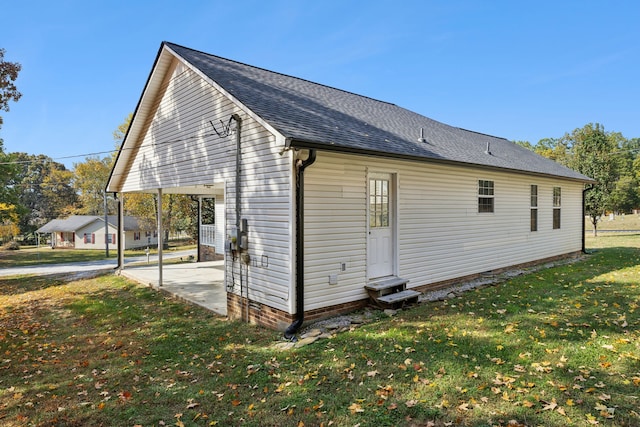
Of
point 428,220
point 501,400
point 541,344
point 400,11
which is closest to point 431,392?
point 501,400

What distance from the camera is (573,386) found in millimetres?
3307

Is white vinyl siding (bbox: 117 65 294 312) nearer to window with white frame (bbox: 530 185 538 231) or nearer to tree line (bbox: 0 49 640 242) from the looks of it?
tree line (bbox: 0 49 640 242)

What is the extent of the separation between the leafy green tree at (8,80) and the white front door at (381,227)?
12237 millimetres

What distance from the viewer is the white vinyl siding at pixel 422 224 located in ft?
19.2

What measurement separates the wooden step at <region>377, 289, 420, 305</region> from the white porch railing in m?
10.1

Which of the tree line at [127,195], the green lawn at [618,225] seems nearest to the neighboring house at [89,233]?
the tree line at [127,195]

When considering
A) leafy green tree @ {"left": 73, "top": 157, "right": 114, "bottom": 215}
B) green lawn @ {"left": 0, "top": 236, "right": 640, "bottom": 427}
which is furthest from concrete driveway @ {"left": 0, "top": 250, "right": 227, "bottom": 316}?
leafy green tree @ {"left": 73, "top": 157, "right": 114, "bottom": 215}

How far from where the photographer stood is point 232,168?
22.2 feet

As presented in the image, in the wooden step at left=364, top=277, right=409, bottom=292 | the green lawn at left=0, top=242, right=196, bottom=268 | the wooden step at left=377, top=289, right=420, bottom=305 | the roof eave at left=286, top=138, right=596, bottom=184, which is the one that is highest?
the roof eave at left=286, top=138, right=596, bottom=184

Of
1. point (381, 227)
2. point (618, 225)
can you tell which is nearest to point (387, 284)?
point (381, 227)

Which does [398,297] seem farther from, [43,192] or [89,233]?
[43,192]

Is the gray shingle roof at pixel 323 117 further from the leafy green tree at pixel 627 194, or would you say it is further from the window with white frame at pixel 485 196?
the leafy green tree at pixel 627 194

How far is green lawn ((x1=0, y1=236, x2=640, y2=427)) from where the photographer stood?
3.13m

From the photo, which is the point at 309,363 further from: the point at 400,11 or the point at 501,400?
the point at 400,11
